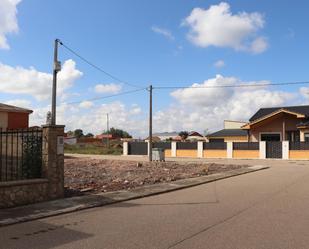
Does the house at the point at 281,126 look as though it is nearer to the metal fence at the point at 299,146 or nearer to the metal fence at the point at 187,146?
the metal fence at the point at 299,146

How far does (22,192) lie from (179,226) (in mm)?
4837

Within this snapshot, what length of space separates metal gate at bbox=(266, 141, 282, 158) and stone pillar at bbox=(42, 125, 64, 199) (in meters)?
32.7

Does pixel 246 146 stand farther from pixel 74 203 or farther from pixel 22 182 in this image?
pixel 22 182

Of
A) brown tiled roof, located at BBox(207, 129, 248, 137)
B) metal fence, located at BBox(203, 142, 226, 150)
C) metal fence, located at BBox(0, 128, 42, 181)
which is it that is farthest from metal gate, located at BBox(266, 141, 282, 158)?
metal fence, located at BBox(0, 128, 42, 181)

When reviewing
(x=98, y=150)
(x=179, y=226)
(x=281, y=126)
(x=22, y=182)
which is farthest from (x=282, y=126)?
(x=179, y=226)

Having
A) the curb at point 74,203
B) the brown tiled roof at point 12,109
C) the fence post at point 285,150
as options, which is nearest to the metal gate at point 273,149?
the fence post at point 285,150

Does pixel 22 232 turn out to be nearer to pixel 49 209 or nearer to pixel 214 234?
pixel 49 209

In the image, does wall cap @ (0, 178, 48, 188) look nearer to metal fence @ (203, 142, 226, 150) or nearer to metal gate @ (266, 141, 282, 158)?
metal gate @ (266, 141, 282, 158)

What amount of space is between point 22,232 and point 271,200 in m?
7.27

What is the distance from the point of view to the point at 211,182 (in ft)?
60.7

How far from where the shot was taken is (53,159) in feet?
40.7

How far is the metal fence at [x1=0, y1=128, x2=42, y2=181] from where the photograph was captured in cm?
1242

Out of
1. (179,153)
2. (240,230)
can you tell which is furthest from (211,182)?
(179,153)

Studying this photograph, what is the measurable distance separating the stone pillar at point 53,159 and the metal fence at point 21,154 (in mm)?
277
